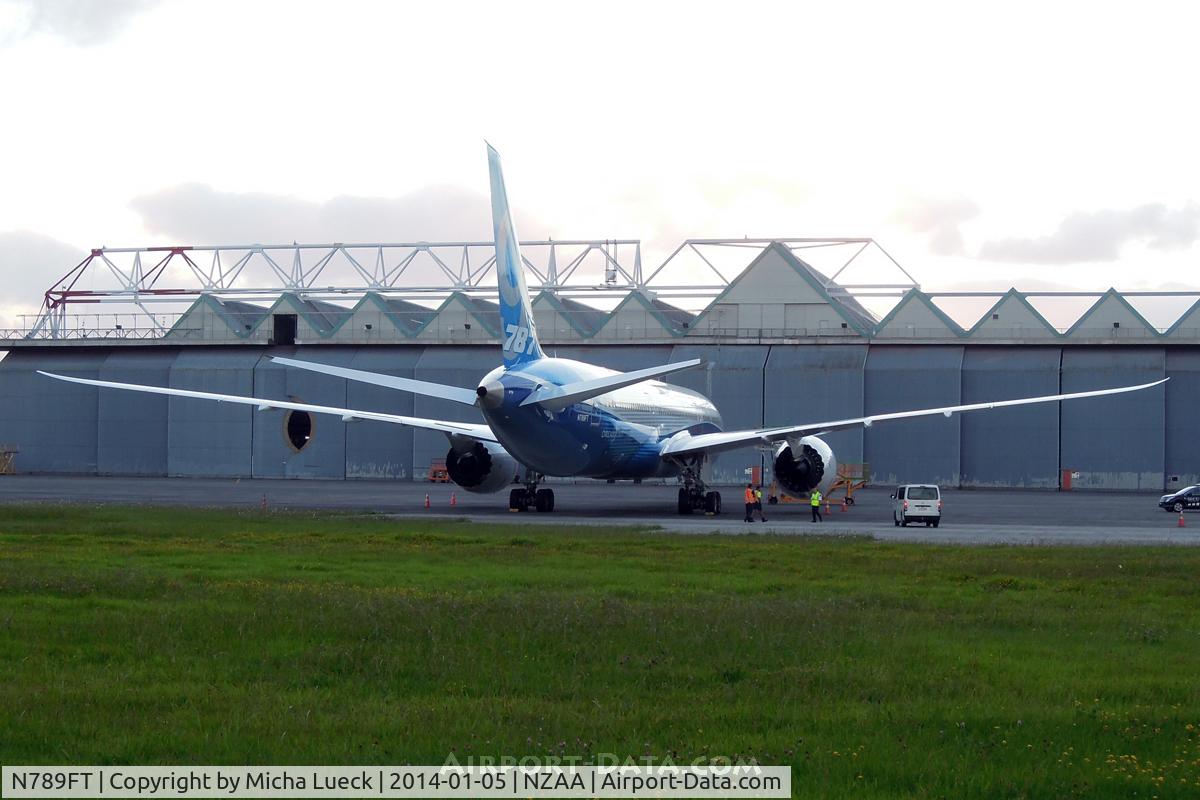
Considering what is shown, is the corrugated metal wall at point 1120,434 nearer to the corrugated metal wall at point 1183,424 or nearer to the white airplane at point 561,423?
the corrugated metal wall at point 1183,424

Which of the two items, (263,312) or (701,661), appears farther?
(263,312)

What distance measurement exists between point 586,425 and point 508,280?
17.0 ft

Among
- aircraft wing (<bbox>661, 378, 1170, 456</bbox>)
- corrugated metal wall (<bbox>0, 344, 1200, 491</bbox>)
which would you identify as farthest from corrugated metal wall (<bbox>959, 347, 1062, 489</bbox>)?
aircraft wing (<bbox>661, 378, 1170, 456</bbox>)

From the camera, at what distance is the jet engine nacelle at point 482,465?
45.0 m

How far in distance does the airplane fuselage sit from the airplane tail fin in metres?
0.62

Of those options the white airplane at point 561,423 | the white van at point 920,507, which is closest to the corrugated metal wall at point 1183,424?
the white airplane at point 561,423

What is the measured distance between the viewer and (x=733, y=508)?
5066cm

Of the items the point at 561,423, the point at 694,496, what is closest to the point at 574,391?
the point at 561,423

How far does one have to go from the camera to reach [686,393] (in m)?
52.0

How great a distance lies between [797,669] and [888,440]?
61.1m

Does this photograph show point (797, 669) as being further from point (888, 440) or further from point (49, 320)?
point (49, 320)

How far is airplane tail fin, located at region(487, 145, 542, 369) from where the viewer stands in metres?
39.2

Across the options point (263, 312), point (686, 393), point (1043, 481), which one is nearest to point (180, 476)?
point (263, 312)

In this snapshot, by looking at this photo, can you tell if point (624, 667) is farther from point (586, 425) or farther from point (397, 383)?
point (586, 425)
